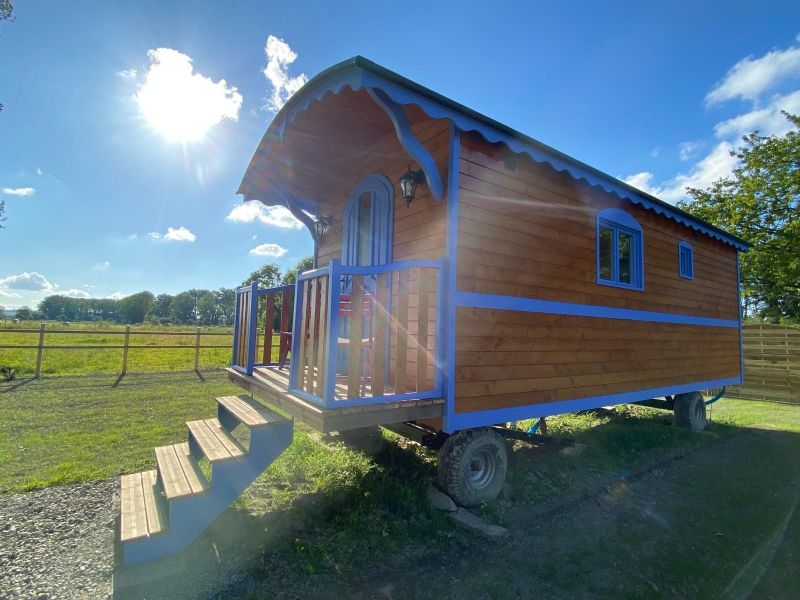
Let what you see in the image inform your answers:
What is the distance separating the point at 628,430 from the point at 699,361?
190cm

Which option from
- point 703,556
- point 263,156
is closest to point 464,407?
point 703,556

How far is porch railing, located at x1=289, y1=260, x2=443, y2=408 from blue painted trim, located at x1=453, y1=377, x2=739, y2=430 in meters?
0.44

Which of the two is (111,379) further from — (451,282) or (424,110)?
(424,110)

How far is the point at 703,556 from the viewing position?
284 cm

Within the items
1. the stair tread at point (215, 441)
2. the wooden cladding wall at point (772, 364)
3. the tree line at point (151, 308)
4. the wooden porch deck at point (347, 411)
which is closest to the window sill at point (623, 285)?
the wooden porch deck at point (347, 411)

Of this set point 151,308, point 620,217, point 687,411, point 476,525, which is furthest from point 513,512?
point 151,308

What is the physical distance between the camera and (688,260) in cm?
661

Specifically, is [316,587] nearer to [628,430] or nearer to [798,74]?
[628,430]

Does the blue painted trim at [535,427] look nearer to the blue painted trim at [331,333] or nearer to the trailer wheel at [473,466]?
the trailer wheel at [473,466]

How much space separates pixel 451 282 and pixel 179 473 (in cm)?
258

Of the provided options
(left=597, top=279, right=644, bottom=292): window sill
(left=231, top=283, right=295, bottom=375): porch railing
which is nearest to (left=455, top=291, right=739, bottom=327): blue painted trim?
(left=597, top=279, right=644, bottom=292): window sill

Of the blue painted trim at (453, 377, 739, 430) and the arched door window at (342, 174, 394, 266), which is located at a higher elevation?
the arched door window at (342, 174, 394, 266)

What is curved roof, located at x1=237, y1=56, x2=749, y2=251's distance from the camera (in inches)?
104

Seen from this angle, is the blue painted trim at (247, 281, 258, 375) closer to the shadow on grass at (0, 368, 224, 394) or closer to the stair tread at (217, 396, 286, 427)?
the stair tread at (217, 396, 286, 427)
